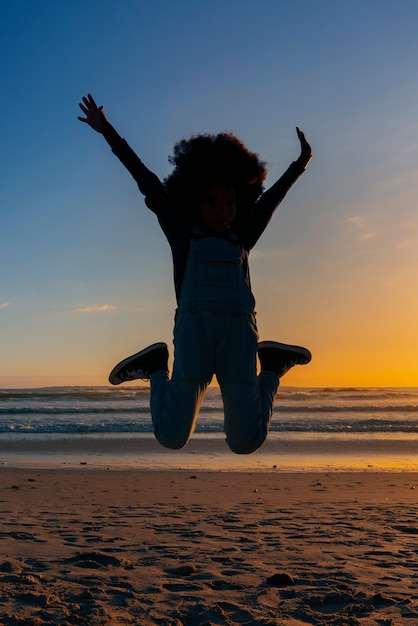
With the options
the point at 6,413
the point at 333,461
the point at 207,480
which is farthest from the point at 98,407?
the point at 207,480

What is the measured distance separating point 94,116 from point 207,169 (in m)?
0.79

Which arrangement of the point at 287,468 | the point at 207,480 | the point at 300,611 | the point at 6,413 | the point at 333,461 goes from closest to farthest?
the point at 300,611
the point at 207,480
the point at 287,468
the point at 333,461
the point at 6,413

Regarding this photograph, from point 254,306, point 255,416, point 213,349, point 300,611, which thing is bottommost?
point 300,611

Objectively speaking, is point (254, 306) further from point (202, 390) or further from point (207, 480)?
point (207, 480)

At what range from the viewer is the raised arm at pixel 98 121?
4309 mm

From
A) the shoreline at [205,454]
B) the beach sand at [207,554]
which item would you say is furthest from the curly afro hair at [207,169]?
the shoreline at [205,454]

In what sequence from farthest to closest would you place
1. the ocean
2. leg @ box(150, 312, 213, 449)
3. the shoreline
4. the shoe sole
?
the ocean → the shoreline → the shoe sole → leg @ box(150, 312, 213, 449)

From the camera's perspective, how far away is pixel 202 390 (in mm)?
4203

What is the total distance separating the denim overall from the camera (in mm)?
4094

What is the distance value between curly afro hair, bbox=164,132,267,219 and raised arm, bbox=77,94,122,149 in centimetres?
38

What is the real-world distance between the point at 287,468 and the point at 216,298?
10.1m

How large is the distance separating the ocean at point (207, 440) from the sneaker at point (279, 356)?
9441mm

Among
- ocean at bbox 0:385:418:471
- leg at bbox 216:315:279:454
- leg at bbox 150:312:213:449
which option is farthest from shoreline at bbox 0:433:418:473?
leg at bbox 150:312:213:449

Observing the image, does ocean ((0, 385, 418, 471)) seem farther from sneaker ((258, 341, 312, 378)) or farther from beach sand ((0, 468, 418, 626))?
sneaker ((258, 341, 312, 378))
